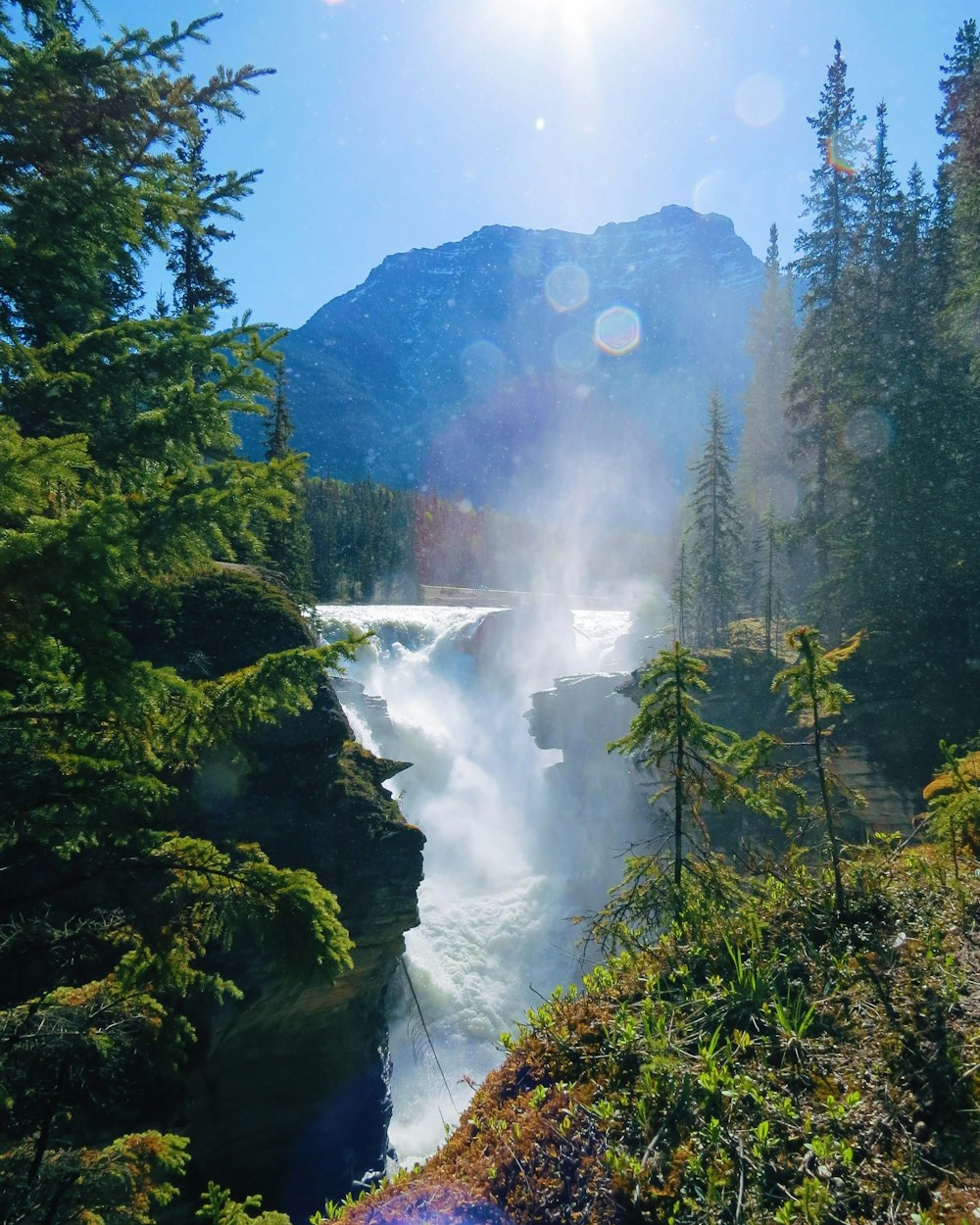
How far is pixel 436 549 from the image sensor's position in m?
104

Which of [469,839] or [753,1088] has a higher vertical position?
[753,1088]

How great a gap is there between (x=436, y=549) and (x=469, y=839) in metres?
78.0

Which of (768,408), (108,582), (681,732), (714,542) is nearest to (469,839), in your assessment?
(714,542)

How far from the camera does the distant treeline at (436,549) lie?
69938mm

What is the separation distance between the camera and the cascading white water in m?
19.3

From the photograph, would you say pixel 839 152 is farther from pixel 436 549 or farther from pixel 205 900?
pixel 436 549

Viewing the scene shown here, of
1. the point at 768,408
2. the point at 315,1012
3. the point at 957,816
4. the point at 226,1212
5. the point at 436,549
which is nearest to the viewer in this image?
the point at 226,1212

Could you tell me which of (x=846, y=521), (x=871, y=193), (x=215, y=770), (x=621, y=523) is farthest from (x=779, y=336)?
(x=621, y=523)

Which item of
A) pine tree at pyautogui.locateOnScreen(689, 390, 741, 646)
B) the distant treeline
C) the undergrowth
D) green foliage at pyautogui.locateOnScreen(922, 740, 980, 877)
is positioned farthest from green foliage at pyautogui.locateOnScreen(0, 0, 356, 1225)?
the distant treeline

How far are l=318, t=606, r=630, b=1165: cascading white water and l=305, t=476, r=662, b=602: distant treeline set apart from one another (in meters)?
22.6

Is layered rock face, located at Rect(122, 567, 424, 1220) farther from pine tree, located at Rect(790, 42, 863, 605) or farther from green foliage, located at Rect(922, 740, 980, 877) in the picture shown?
pine tree, located at Rect(790, 42, 863, 605)

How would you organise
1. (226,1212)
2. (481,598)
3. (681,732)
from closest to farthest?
(226,1212)
(681,732)
(481,598)

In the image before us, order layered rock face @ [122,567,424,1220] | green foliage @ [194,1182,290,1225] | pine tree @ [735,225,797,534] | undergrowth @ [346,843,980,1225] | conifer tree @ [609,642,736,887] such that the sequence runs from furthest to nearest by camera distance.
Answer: pine tree @ [735,225,797,534]
layered rock face @ [122,567,424,1220]
conifer tree @ [609,642,736,887]
green foliage @ [194,1182,290,1225]
undergrowth @ [346,843,980,1225]

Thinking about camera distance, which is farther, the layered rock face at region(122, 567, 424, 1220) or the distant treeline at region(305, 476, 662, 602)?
the distant treeline at region(305, 476, 662, 602)
